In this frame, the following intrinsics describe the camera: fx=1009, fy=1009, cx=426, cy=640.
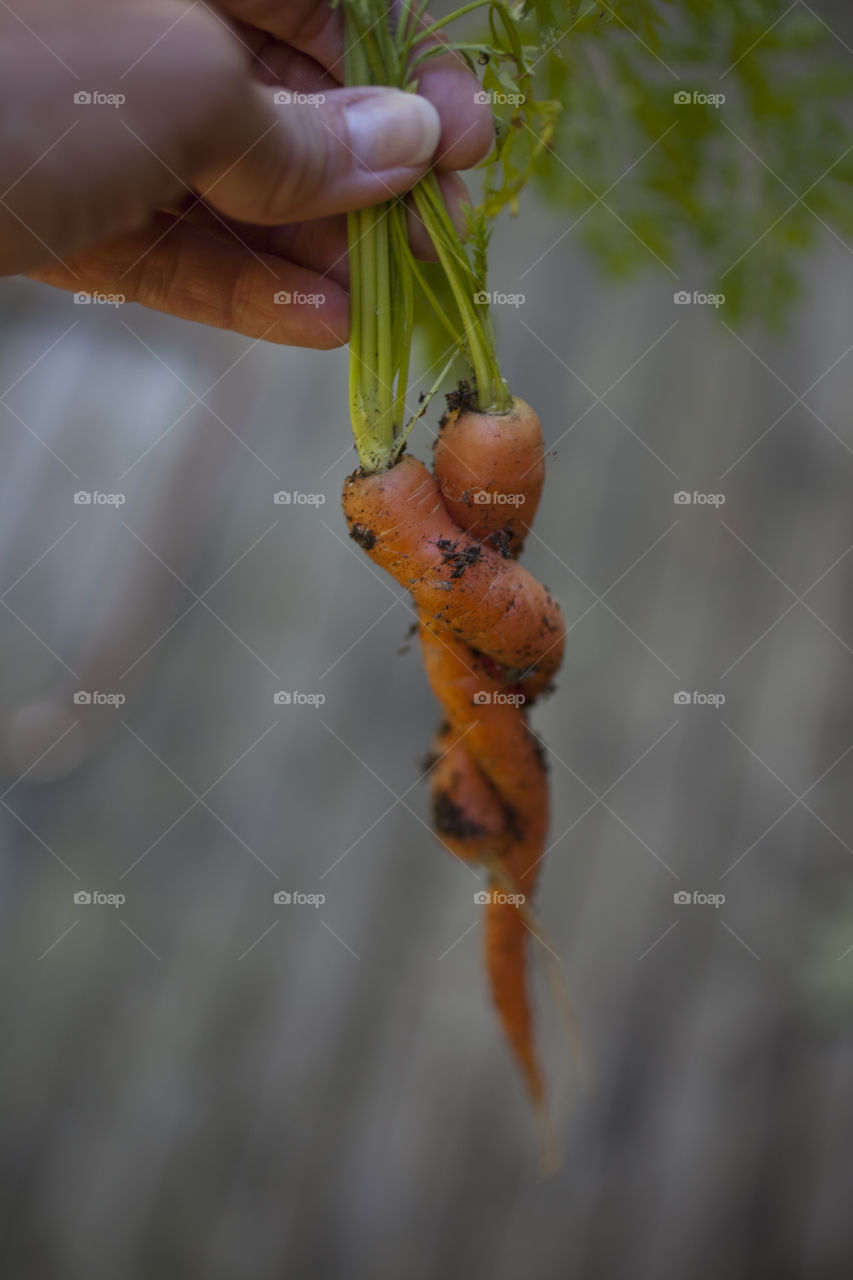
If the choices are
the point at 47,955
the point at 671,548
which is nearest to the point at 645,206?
the point at 671,548

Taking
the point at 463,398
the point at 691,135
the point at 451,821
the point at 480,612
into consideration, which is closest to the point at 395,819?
the point at 451,821

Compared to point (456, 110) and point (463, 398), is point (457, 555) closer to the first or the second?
point (463, 398)

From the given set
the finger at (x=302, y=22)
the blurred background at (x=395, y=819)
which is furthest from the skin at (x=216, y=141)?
the blurred background at (x=395, y=819)

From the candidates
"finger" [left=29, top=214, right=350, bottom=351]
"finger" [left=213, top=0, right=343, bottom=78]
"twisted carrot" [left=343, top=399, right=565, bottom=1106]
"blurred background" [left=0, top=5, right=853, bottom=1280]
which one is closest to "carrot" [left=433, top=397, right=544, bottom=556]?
"twisted carrot" [left=343, top=399, right=565, bottom=1106]

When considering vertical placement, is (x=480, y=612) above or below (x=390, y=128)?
below

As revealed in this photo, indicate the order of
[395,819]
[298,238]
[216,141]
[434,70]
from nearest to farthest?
[216,141], [434,70], [298,238], [395,819]

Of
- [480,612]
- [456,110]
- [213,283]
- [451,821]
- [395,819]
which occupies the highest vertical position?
Result: [456,110]

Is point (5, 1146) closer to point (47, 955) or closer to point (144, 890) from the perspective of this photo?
point (47, 955)

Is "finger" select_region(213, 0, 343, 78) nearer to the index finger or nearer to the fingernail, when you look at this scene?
the index finger
